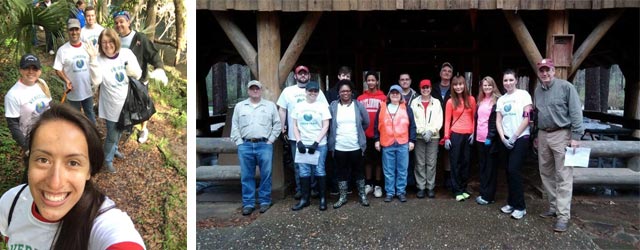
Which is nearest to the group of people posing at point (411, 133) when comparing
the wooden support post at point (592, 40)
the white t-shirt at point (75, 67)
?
the wooden support post at point (592, 40)

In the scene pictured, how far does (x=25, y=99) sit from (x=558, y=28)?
517cm

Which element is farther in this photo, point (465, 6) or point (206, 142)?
point (206, 142)

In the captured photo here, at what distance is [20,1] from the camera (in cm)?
222

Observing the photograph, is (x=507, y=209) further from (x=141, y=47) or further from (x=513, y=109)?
(x=141, y=47)

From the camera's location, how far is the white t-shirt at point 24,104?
7.13 feet

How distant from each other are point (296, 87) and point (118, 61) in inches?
123

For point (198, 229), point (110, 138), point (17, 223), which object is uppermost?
point (110, 138)

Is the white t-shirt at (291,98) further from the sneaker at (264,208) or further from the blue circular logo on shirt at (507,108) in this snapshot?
the blue circular logo on shirt at (507,108)

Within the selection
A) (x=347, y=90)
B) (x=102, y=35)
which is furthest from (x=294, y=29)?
(x=102, y=35)

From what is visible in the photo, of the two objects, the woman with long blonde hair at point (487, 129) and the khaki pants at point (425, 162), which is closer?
the woman with long blonde hair at point (487, 129)

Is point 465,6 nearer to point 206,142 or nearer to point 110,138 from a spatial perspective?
point 206,142

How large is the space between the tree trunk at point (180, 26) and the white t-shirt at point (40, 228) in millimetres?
776

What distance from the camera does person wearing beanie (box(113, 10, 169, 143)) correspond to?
88.4 inches

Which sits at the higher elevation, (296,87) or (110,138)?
(296,87)
